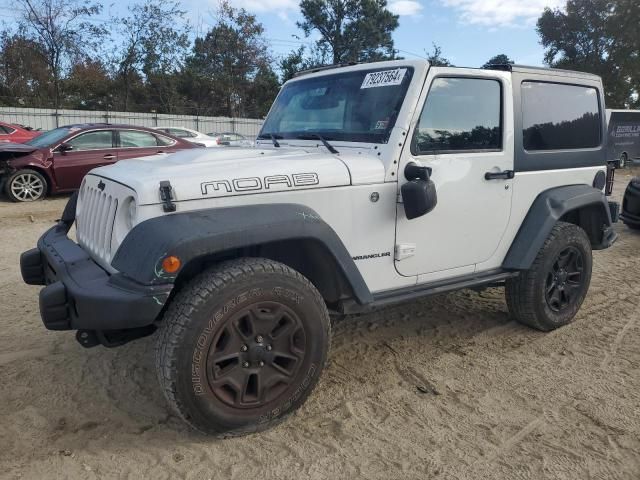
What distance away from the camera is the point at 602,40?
3388 centimetres

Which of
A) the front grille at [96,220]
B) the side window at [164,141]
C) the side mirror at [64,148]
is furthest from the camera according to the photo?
the side window at [164,141]

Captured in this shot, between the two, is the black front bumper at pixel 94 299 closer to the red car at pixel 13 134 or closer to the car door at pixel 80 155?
the car door at pixel 80 155

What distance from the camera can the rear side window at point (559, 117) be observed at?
3.88 metres

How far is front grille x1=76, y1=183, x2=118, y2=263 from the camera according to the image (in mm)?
2861

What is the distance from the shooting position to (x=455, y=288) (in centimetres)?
354

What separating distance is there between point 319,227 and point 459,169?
1201mm

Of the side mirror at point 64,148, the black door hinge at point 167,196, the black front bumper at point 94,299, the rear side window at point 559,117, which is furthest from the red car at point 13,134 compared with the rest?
the rear side window at point 559,117

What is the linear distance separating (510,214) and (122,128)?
8.66 meters

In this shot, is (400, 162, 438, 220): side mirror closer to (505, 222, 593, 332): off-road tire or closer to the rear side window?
the rear side window

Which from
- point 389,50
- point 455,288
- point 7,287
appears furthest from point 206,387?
point 389,50

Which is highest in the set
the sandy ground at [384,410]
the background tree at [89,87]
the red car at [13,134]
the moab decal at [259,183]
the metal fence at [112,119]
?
the background tree at [89,87]

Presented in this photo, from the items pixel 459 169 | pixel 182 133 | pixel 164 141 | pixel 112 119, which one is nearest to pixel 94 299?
pixel 459 169

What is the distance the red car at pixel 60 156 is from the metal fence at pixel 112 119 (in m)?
12.4

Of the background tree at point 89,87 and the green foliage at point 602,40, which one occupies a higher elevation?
the green foliage at point 602,40
